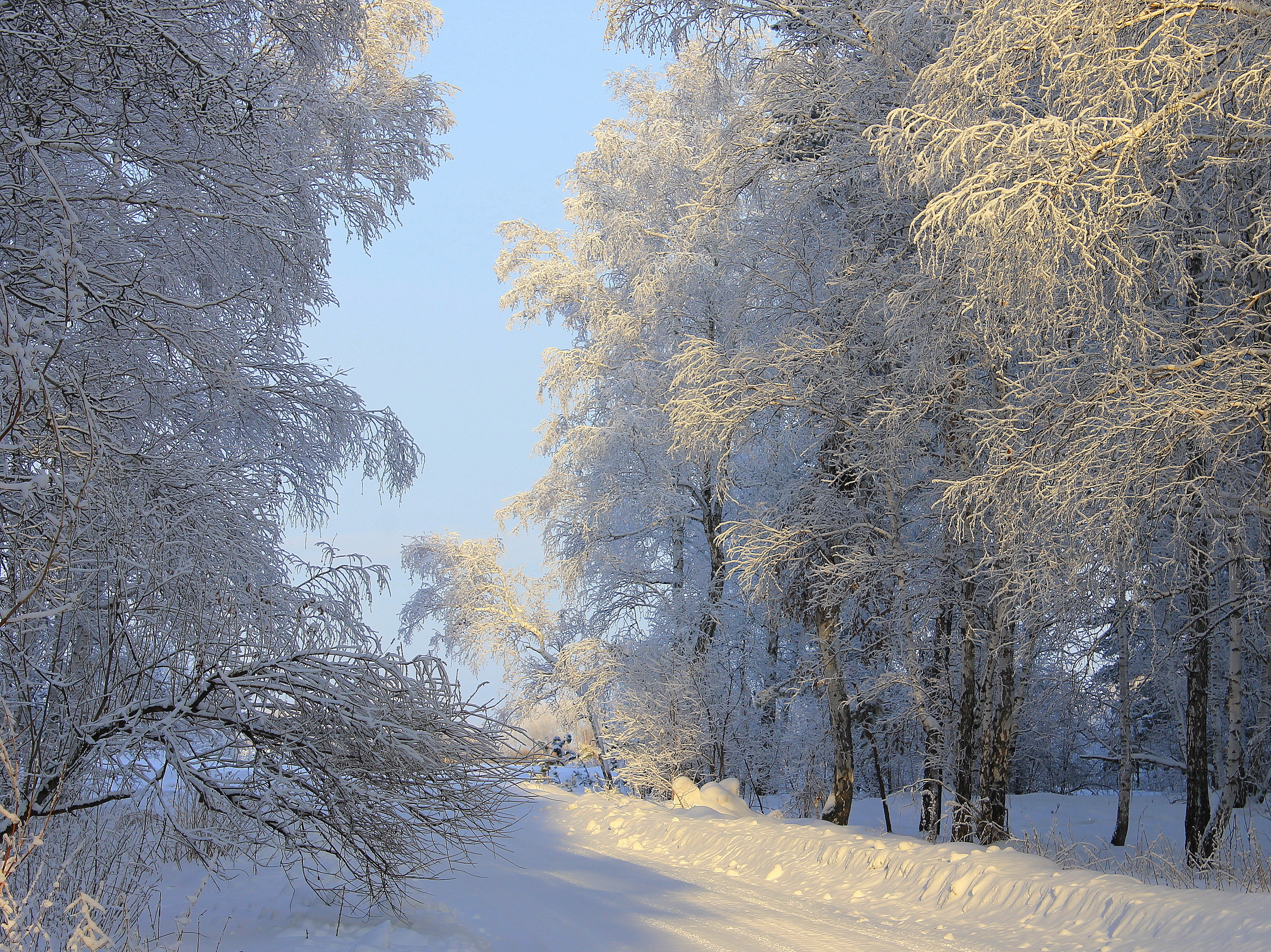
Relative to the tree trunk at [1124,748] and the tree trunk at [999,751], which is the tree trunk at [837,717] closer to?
the tree trunk at [999,751]

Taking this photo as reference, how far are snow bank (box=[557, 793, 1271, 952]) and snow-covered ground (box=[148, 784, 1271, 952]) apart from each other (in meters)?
0.01

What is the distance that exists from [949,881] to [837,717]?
4178mm

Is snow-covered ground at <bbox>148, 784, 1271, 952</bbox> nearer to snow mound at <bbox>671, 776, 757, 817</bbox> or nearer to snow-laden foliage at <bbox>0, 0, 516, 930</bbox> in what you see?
snow-laden foliage at <bbox>0, 0, 516, 930</bbox>

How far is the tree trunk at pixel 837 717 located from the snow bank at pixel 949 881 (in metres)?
0.69

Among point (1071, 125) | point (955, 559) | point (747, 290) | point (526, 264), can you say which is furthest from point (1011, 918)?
point (526, 264)

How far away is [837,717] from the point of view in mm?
10914

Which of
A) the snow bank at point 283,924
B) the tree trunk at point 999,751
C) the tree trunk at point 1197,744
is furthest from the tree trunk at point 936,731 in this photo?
the snow bank at point 283,924

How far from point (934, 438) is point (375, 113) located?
25.8ft

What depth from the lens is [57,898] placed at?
5.00 m

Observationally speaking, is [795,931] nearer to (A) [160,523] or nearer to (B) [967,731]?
(B) [967,731]

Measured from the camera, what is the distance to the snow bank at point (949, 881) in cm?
515

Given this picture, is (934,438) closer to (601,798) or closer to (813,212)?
(813,212)

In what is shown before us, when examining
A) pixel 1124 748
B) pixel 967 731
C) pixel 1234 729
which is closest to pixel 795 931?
pixel 967 731

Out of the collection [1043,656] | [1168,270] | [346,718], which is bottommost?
[346,718]
